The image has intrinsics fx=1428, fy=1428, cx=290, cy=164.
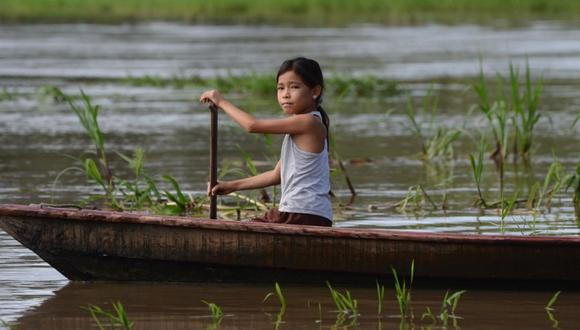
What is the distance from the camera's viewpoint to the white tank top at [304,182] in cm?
737

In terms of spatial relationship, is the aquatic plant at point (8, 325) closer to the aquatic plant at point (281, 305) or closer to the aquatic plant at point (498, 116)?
the aquatic plant at point (281, 305)

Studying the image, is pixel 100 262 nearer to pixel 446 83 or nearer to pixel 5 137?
pixel 5 137

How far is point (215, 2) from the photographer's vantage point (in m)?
46.6

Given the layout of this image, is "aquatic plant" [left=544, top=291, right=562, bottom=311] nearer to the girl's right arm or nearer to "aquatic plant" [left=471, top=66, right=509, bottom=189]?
the girl's right arm

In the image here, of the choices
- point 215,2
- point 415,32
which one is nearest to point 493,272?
point 415,32

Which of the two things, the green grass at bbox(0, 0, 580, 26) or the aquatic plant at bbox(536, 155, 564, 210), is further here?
the green grass at bbox(0, 0, 580, 26)

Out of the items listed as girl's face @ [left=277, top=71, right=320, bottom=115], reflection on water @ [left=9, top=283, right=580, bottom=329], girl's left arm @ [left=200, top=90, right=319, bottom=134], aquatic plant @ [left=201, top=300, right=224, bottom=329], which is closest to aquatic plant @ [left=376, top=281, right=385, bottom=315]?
reflection on water @ [left=9, top=283, right=580, bottom=329]

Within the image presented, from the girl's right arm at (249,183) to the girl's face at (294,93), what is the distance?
1.37ft

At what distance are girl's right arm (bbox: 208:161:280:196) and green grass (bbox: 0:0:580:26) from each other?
33.2 metres

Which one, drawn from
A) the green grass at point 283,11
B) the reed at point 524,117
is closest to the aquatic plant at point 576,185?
the reed at point 524,117

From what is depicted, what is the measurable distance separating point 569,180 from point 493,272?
3.08 meters

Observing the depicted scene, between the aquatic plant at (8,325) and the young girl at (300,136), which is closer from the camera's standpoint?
the aquatic plant at (8,325)

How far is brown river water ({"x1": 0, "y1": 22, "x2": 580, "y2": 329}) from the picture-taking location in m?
7.00

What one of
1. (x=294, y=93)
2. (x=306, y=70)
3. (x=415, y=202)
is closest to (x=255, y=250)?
(x=294, y=93)
